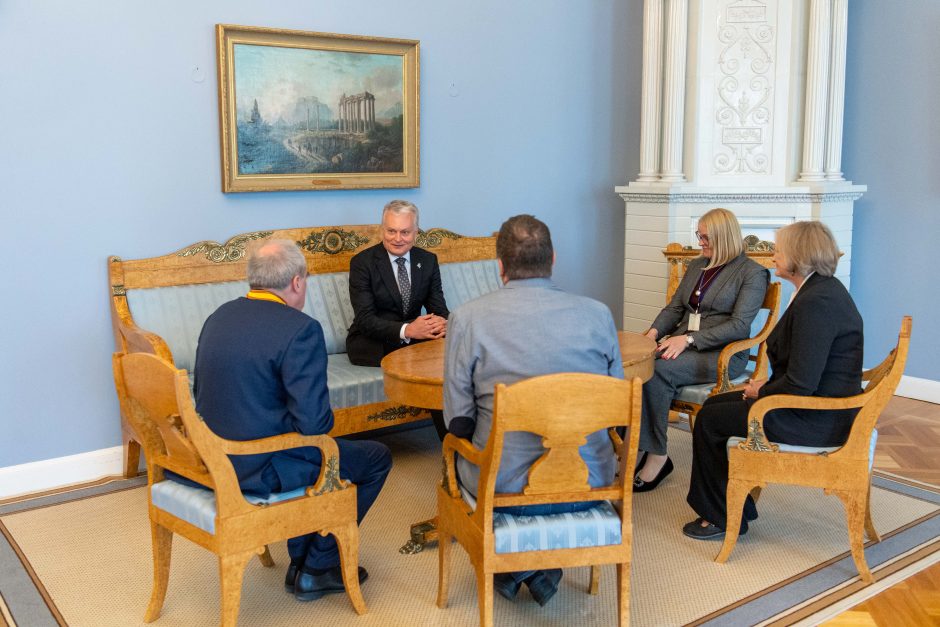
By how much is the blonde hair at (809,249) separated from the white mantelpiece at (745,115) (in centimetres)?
248

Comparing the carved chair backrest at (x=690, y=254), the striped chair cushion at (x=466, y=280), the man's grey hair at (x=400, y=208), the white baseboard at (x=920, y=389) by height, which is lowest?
the white baseboard at (x=920, y=389)

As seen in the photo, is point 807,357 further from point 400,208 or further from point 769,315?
point 400,208

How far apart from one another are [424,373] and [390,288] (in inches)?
57.2

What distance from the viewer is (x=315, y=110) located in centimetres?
512

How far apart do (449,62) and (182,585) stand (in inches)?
141

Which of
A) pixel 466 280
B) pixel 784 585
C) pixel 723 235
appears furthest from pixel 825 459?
pixel 466 280

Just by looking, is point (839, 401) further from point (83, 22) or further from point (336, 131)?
point (83, 22)

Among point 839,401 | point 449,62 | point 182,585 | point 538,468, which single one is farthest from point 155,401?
point 449,62

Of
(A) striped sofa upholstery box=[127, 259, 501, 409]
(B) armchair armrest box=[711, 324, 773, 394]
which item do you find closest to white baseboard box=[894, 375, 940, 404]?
(B) armchair armrest box=[711, 324, 773, 394]

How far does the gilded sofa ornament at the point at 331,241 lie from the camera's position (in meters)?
5.14

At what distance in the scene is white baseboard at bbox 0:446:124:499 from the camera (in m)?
4.48

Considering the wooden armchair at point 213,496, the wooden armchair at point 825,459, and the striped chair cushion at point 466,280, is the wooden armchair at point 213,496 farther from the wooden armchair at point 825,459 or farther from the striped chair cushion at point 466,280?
the striped chair cushion at point 466,280

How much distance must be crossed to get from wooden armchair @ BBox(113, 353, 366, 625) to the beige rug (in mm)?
225

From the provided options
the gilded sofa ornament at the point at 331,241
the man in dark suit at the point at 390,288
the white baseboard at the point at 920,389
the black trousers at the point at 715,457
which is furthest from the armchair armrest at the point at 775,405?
the white baseboard at the point at 920,389
